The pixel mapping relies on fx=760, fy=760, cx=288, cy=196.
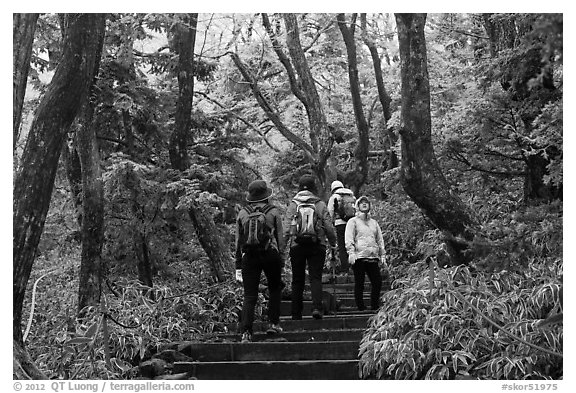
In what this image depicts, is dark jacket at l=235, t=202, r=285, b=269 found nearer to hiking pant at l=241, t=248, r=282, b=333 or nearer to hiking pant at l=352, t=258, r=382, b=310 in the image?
hiking pant at l=241, t=248, r=282, b=333

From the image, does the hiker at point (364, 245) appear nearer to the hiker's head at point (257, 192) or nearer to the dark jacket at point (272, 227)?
the dark jacket at point (272, 227)

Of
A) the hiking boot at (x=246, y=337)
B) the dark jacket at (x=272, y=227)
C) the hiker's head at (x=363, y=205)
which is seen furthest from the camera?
the hiker's head at (x=363, y=205)

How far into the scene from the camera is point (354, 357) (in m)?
7.93

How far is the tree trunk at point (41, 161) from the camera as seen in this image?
22.8ft

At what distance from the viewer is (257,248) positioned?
339 inches

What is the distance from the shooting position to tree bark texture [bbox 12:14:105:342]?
696 centimetres

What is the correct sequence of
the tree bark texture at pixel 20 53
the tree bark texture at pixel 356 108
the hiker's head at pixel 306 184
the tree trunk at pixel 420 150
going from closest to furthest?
the tree bark texture at pixel 20 53
the tree trunk at pixel 420 150
the hiker's head at pixel 306 184
the tree bark texture at pixel 356 108

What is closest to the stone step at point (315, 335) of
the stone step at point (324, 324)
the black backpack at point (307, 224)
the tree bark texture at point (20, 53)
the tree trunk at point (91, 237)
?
the stone step at point (324, 324)

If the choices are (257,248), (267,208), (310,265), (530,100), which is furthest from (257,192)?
(530,100)

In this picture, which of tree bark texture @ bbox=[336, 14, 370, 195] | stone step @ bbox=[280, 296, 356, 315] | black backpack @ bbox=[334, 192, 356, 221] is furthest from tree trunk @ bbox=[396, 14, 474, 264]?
tree bark texture @ bbox=[336, 14, 370, 195]

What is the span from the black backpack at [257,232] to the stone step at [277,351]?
1086mm

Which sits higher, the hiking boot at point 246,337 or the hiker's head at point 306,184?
the hiker's head at point 306,184

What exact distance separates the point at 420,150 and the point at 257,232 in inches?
88.7

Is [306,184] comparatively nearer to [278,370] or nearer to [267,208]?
[267,208]
